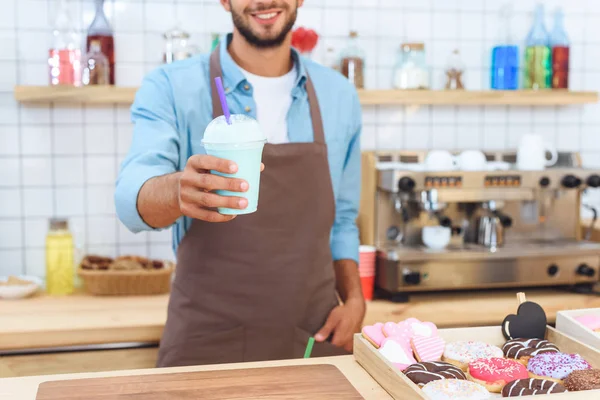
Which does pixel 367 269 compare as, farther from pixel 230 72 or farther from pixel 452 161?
pixel 230 72

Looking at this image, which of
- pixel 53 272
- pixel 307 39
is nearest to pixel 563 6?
pixel 307 39

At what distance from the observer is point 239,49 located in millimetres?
1996

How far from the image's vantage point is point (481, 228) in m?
2.72

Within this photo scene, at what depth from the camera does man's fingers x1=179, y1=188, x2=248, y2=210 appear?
1163 mm

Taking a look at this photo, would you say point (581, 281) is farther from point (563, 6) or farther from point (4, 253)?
point (4, 253)

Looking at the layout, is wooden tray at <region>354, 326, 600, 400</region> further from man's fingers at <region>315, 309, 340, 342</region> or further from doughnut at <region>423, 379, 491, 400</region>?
man's fingers at <region>315, 309, 340, 342</region>

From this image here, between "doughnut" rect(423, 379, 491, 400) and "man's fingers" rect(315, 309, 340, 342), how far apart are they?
74cm

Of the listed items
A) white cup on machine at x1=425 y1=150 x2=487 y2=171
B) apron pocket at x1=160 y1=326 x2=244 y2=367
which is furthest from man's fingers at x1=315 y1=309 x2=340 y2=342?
white cup on machine at x1=425 y1=150 x2=487 y2=171

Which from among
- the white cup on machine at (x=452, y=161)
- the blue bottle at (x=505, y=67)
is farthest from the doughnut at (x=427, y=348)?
the blue bottle at (x=505, y=67)

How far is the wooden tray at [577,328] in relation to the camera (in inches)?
55.3

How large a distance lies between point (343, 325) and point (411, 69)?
4.56 ft

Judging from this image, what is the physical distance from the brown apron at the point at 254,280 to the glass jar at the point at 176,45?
88cm

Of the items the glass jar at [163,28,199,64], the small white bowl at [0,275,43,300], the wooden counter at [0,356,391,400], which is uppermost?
the glass jar at [163,28,199,64]

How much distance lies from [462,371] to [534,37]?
2177mm
